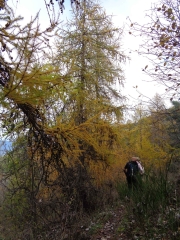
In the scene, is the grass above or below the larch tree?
below

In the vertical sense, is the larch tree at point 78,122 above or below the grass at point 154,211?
above

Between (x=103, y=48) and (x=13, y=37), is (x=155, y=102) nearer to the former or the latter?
(x=13, y=37)

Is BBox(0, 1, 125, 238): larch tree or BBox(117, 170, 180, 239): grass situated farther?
BBox(0, 1, 125, 238): larch tree

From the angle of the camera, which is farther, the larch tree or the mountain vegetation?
the larch tree

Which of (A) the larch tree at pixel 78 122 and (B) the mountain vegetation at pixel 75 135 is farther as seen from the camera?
(A) the larch tree at pixel 78 122

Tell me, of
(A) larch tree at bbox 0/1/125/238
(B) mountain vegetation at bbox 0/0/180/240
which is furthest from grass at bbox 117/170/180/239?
(A) larch tree at bbox 0/1/125/238

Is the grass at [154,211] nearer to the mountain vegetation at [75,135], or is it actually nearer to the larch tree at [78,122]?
the mountain vegetation at [75,135]

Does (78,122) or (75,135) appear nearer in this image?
(75,135)

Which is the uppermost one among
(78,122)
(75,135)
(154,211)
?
(78,122)

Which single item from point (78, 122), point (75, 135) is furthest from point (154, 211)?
point (78, 122)

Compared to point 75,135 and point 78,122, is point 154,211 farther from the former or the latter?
point 78,122

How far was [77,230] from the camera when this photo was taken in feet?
18.6

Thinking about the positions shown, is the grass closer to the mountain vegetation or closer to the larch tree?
the mountain vegetation

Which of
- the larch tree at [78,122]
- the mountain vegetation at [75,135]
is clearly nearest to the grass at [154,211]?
the mountain vegetation at [75,135]
